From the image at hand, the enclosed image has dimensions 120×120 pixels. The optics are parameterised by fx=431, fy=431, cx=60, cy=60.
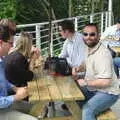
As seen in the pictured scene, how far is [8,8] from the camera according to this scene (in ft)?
55.0

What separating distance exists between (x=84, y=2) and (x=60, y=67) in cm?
1388

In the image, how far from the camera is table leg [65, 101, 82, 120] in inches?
160

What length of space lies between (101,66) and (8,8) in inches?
518

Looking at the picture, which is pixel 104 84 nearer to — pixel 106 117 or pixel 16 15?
pixel 106 117

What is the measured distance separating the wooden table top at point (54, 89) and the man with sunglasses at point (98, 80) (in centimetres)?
16

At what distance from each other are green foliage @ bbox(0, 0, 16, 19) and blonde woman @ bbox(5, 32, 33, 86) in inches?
473

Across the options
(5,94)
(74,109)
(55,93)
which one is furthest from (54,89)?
(5,94)

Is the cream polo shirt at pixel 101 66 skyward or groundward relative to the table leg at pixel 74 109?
skyward

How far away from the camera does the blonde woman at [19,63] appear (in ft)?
14.4

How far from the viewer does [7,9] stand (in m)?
16.7

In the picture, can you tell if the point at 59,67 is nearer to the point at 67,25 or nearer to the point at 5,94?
the point at 67,25

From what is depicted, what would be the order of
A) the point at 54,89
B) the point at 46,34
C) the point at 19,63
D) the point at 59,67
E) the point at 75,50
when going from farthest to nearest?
the point at 46,34 → the point at 75,50 → the point at 59,67 → the point at 19,63 → the point at 54,89

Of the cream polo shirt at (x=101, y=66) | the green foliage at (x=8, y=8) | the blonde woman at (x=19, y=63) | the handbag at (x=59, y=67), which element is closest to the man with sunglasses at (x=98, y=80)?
the cream polo shirt at (x=101, y=66)

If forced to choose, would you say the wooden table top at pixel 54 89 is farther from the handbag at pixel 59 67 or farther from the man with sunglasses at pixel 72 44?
the man with sunglasses at pixel 72 44
